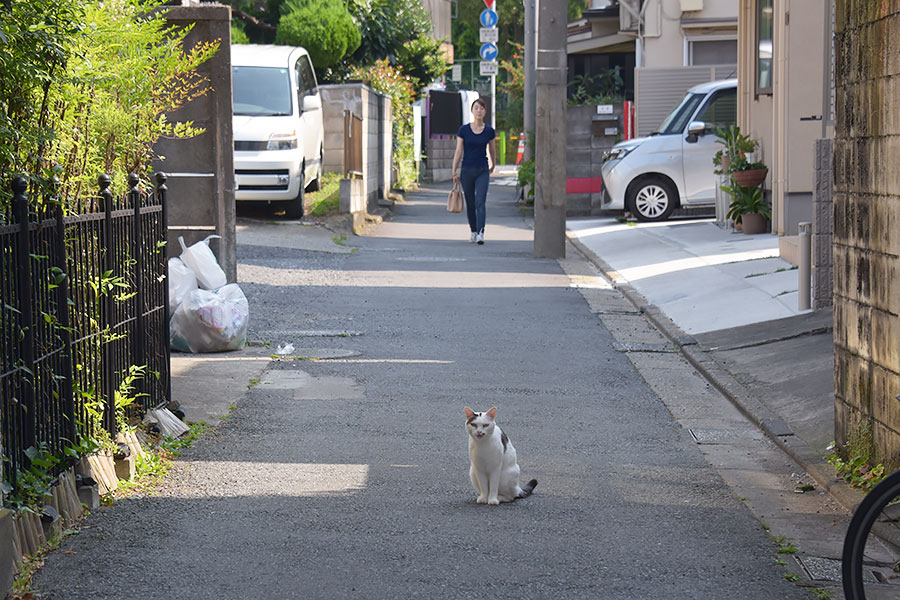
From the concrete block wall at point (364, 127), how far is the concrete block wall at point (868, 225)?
49.7ft

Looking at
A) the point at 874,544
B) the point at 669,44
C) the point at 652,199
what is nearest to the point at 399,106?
the point at 669,44

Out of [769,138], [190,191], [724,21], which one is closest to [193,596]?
[190,191]

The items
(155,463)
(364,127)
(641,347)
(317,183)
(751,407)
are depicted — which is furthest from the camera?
(364,127)

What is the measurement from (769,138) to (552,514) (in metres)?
12.3

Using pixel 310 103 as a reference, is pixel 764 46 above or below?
above

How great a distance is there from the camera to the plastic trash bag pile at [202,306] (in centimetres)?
884

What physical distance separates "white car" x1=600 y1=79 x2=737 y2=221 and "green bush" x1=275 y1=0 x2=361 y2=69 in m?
7.46

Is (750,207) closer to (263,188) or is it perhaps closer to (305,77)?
(263,188)

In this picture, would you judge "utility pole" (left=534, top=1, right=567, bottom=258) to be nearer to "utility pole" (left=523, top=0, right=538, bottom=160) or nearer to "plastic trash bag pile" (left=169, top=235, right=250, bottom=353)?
"utility pole" (left=523, top=0, right=538, bottom=160)

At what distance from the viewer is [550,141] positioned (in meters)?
16.0

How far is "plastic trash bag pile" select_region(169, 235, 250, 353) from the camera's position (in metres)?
8.84

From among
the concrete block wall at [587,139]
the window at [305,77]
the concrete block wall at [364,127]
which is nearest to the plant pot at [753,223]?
the concrete block wall at [587,139]

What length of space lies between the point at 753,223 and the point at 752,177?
63cm

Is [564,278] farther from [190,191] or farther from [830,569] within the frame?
[830,569]
